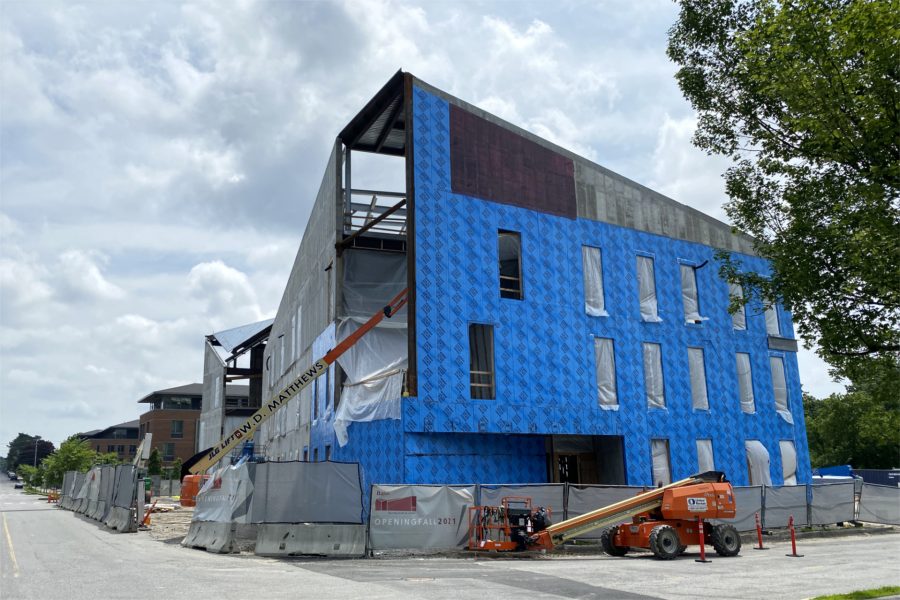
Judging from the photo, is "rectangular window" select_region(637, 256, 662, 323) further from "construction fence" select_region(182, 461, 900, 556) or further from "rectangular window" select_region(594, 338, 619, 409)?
"construction fence" select_region(182, 461, 900, 556)

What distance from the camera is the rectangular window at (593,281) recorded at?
29.9 meters

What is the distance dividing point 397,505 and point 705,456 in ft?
55.9

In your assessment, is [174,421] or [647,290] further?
[174,421]

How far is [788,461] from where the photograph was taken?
3406 cm

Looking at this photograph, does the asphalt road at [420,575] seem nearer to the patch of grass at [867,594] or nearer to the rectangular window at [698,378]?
the patch of grass at [867,594]

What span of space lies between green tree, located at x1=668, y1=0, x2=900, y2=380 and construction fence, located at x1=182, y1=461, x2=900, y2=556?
9567mm

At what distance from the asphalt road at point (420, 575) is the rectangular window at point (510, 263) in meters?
11.8

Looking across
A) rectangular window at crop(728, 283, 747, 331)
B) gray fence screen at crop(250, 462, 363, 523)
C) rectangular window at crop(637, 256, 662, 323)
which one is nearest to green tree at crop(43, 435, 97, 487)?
rectangular window at crop(637, 256, 662, 323)

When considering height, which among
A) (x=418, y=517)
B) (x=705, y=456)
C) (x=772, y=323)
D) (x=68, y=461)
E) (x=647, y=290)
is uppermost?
(x=647, y=290)

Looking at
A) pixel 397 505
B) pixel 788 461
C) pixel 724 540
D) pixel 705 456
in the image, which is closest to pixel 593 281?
pixel 705 456

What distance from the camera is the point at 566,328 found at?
2880cm

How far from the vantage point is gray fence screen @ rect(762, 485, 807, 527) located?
25.4 meters

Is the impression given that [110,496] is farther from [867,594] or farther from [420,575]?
[867,594]

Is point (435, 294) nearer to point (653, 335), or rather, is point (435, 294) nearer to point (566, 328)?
point (566, 328)
